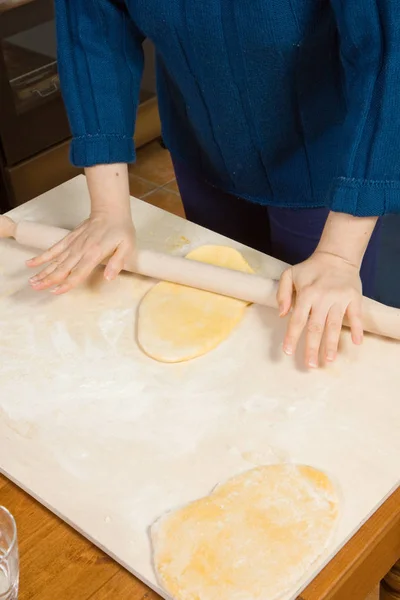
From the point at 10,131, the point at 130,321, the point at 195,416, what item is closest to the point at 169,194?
the point at 10,131

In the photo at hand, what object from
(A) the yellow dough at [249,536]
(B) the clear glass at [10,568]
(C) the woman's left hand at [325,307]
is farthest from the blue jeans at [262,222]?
(B) the clear glass at [10,568]

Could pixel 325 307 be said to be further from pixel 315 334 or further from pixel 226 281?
pixel 226 281

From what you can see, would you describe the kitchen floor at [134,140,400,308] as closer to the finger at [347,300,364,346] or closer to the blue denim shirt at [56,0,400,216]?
the blue denim shirt at [56,0,400,216]

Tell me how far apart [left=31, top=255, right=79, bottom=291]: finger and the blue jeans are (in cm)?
28

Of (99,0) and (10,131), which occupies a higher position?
(99,0)

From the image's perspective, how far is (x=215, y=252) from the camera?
0.94 meters

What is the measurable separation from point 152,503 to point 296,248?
0.48 metres

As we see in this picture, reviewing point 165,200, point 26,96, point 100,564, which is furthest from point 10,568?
point 165,200

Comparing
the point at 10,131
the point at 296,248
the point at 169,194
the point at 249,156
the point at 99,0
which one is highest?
the point at 99,0

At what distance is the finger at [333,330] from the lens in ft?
2.36

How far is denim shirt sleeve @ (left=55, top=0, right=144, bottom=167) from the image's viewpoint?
94 centimetres

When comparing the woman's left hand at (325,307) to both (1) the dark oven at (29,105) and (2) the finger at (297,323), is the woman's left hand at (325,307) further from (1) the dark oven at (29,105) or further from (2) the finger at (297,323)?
(1) the dark oven at (29,105)

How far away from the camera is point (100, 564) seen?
62cm

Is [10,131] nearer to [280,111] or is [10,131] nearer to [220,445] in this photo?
[280,111]
